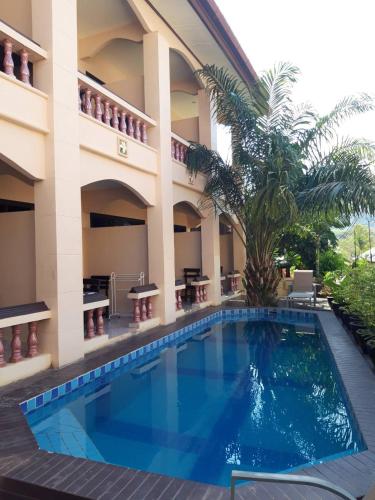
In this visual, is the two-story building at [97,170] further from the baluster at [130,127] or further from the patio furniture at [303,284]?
the patio furniture at [303,284]

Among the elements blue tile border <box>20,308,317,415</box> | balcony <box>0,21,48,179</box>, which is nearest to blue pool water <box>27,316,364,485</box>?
blue tile border <box>20,308,317,415</box>

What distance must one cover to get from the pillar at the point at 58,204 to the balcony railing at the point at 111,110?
0.71 meters

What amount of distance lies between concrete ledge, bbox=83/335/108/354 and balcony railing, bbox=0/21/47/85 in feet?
13.9

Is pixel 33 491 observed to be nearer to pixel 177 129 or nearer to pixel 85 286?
pixel 85 286

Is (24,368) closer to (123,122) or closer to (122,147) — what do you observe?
(122,147)

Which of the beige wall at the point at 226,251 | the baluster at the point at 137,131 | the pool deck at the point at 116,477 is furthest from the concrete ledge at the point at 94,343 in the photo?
the beige wall at the point at 226,251

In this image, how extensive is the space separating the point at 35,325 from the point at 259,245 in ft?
24.2

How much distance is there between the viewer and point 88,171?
686 cm

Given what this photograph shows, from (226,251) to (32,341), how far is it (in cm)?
1117

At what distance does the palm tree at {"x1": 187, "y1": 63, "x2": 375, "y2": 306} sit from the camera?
941 cm

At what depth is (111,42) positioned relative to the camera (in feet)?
34.2

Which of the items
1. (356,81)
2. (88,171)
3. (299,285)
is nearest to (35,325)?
(88,171)

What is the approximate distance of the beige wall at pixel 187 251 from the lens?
1291 centimetres

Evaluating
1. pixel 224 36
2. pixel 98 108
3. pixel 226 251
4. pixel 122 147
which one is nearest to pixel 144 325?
pixel 122 147
